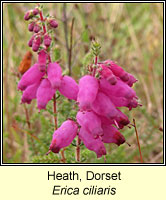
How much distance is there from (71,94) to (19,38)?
4061 millimetres

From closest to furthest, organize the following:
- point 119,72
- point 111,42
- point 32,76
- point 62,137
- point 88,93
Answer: point 88,93 → point 119,72 → point 62,137 → point 32,76 → point 111,42

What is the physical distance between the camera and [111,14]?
600cm

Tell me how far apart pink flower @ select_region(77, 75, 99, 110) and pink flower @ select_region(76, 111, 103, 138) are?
11cm

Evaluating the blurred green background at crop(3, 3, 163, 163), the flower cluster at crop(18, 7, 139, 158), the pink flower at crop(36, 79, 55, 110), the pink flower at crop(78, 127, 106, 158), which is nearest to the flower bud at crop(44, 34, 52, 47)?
the flower cluster at crop(18, 7, 139, 158)

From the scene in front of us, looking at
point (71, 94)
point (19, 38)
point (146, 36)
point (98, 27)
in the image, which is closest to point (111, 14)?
point (98, 27)

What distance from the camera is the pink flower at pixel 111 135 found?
2.07 meters

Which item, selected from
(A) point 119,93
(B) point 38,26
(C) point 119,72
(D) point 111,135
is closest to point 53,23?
(B) point 38,26

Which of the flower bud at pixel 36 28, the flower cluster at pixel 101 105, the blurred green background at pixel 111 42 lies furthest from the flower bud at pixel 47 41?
the blurred green background at pixel 111 42

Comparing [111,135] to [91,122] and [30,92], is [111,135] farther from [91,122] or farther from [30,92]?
[30,92]

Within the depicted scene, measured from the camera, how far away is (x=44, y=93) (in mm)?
2123

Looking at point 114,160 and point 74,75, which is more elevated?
point 74,75

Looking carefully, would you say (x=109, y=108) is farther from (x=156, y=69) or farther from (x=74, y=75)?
(x=156, y=69)

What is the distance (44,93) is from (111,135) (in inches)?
21.7

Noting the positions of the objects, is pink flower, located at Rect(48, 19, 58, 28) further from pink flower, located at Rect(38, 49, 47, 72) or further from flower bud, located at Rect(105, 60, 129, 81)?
flower bud, located at Rect(105, 60, 129, 81)
